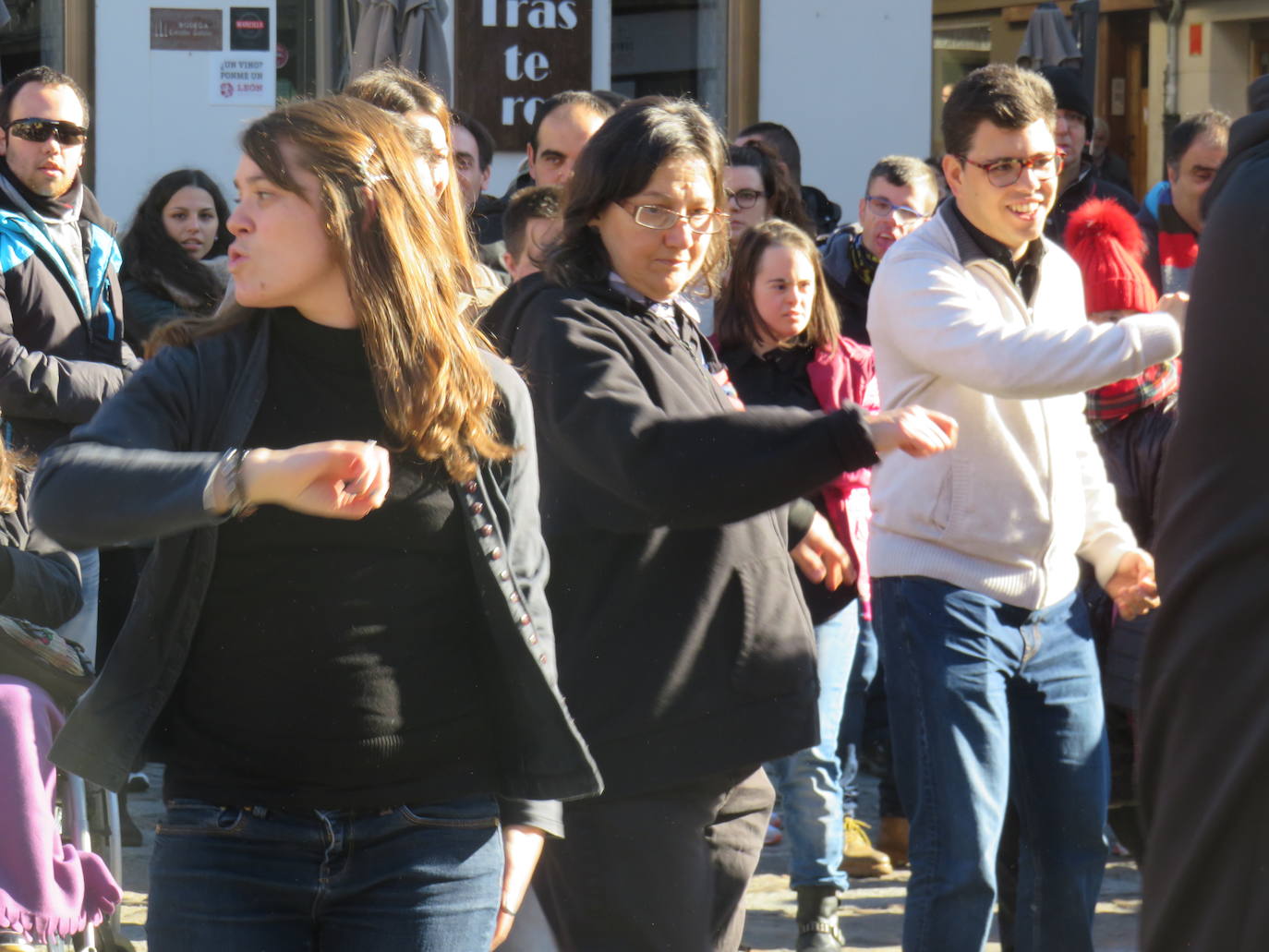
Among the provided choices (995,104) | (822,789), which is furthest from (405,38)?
(995,104)

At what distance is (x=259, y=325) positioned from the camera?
253cm

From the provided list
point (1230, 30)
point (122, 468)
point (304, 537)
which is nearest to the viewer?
point (122, 468)

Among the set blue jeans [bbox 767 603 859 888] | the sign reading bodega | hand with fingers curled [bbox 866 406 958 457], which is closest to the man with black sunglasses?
blue jeans [bbox 767 603 859 888]

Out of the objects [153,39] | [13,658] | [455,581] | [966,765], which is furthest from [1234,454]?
[153,39]

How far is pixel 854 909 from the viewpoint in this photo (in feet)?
17.9

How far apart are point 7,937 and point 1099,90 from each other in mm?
16310

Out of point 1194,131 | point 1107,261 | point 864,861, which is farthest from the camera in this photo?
point 1194,131

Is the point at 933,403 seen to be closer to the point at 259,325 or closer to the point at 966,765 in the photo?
the point at 966,765

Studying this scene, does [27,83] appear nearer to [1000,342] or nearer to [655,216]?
[655,216]

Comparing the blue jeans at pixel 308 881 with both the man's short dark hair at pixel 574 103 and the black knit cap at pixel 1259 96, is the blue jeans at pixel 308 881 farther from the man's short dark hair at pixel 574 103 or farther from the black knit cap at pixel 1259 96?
the man's short dark hair at pixel 574 103

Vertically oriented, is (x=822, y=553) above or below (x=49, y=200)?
below

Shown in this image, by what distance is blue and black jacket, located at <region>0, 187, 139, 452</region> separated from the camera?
5.43 m

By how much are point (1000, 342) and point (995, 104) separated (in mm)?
627

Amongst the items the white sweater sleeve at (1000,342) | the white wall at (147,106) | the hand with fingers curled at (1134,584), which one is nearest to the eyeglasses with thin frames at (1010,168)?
the white sweater sleeve at (1000,342)
